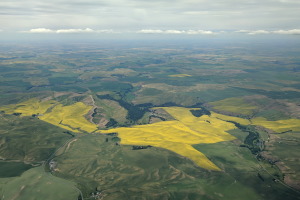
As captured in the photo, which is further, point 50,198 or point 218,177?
point 218,177

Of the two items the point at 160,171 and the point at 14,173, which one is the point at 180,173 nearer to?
the point at 160,171

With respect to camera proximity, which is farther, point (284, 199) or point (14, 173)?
point (14, 173)

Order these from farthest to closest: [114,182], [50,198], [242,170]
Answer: [242,170], [114,182], [50,198]

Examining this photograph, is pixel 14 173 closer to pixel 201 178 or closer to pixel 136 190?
pixel 136 190

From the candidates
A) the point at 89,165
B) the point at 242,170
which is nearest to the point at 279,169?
the point at 242,170

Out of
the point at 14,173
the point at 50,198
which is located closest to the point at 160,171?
the point at 50,198

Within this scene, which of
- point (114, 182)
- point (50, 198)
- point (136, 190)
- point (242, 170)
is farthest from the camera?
point (242, 170)

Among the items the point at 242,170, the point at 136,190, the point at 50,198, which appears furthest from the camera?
the point at 242,170

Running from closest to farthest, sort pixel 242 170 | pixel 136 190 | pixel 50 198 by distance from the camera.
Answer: pixel 50 198 < pixel 136 190 < pixel 242 170
